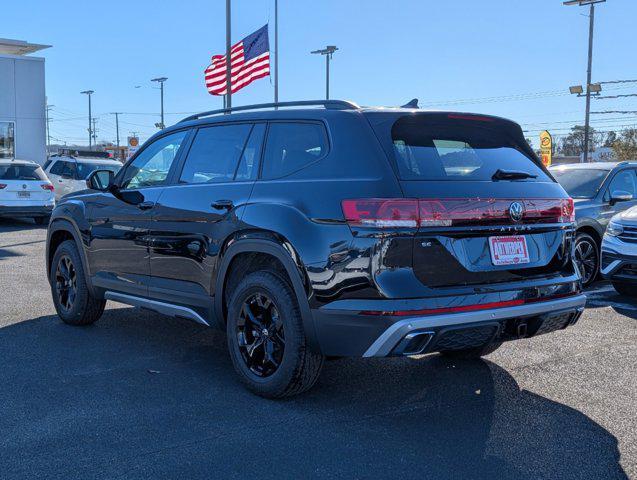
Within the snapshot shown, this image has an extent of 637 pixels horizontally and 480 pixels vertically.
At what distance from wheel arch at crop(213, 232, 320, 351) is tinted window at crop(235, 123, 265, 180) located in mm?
462

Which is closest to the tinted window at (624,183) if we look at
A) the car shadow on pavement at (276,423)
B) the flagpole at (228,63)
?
the car shadow on pavement at (276,423)

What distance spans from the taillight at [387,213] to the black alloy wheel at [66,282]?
143 inches

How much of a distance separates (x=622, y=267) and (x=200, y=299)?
16.5ft

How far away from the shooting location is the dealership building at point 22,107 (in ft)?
85.9

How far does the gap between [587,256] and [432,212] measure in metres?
6.11

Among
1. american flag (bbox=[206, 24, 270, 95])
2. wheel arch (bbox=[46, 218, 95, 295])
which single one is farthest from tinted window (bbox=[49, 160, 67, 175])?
wheel arch (bbox=[46, 218, 95, 295])

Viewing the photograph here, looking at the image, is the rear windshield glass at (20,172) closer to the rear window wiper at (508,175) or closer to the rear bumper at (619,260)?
the rear bumper at (619,260)

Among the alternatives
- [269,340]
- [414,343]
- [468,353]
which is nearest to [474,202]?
[414,343]

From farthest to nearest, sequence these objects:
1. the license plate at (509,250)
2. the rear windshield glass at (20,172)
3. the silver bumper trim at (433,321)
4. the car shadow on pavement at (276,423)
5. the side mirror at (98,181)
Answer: the rear windshield glass at (20,172), the side mirror at (98,181), the license plate at (509,250), the silver bumper trim at (433,321), the car shadow on pavement at (276,423)

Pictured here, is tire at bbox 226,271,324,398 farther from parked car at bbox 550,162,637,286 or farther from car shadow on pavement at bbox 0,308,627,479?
parked car at bbox 550,162,637,286

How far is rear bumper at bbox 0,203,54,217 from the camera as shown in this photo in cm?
1673

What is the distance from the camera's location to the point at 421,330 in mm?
3814

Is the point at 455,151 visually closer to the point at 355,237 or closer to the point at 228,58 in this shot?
the point at 355,237

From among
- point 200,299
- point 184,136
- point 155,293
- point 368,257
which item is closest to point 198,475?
point 368,257
